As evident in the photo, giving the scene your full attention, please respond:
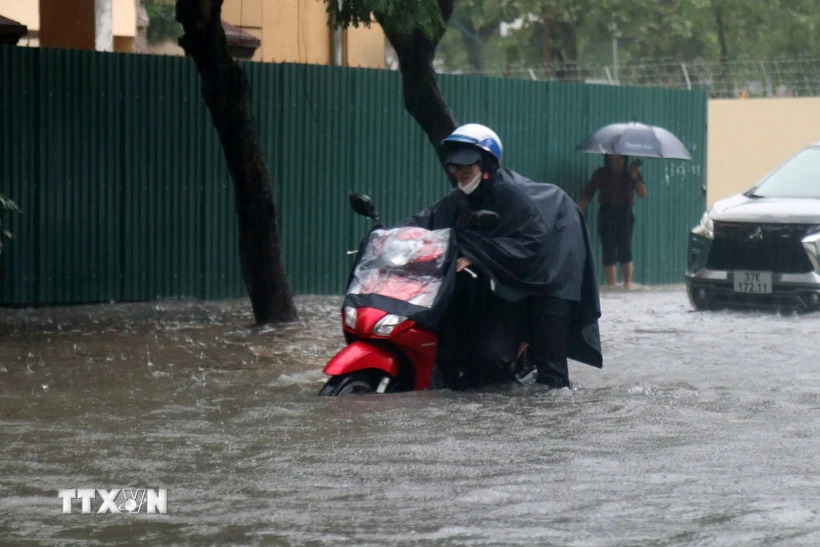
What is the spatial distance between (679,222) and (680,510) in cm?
1449

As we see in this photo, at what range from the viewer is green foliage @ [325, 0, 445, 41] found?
1222 centimetres

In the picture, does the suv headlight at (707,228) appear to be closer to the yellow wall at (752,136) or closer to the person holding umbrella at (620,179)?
the person holding umbrella at (620,179)

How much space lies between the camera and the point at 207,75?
12.2 metres

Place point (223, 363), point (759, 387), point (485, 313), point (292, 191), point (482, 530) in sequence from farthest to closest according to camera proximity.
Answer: point (292, 191) < point (223, 363) < point (759, 387) < point (485, 313) < point (482, 530)

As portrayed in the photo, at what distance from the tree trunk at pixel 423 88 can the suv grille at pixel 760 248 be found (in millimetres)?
2809

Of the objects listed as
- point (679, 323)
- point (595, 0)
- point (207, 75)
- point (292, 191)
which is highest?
point (595, 0)

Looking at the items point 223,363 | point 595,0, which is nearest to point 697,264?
point 223,363

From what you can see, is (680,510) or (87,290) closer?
(680,510)

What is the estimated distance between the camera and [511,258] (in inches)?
319

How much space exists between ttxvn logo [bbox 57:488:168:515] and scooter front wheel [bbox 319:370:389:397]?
2.19 m

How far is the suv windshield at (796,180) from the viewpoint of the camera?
1434 centimetres

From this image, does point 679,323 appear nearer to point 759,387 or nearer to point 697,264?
point 697,264

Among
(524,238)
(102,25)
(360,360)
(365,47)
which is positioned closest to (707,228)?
(524,238)

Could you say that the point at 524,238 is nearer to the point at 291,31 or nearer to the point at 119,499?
the point at 119,499
